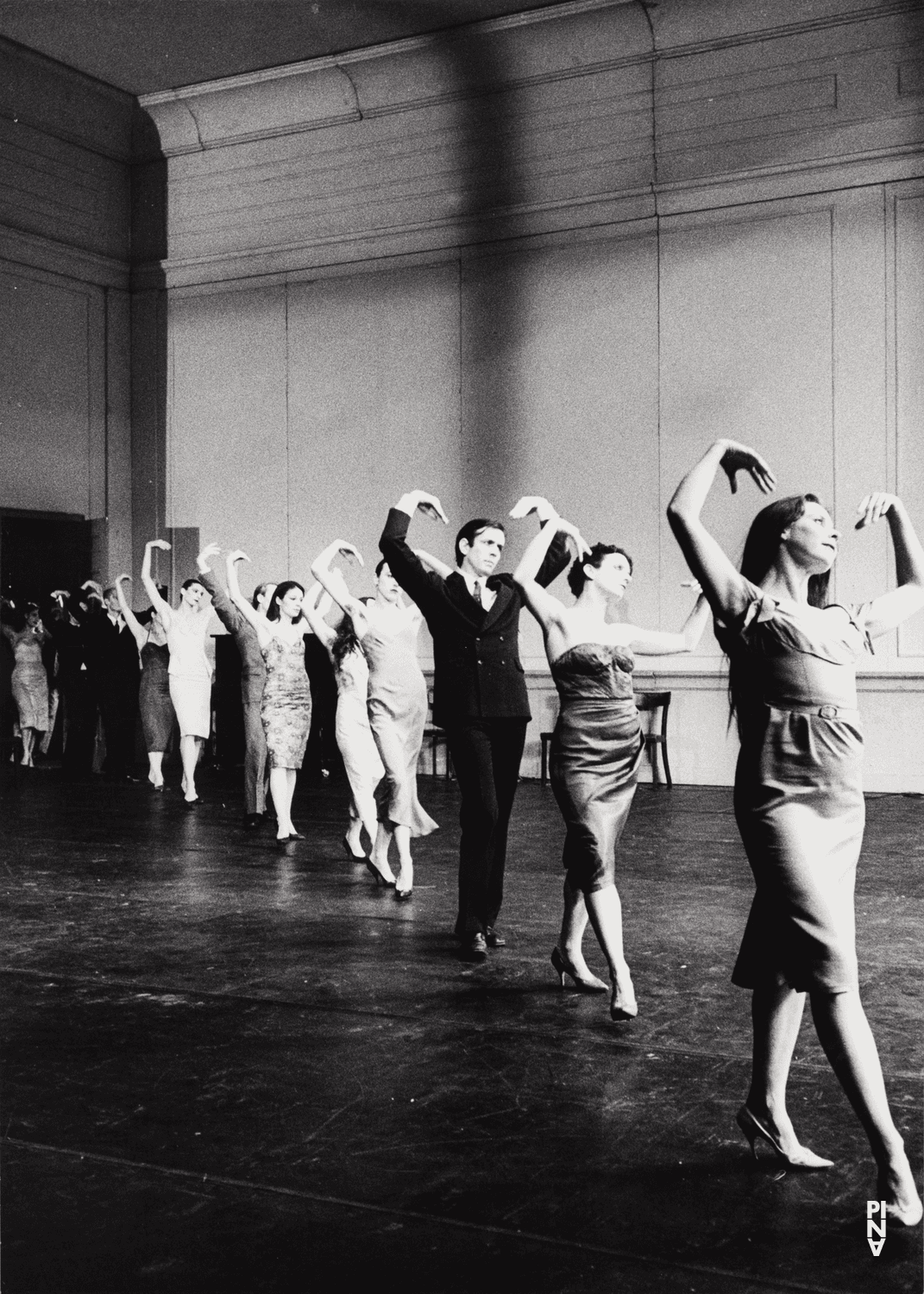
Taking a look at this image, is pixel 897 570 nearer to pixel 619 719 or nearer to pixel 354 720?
pixel 619 719

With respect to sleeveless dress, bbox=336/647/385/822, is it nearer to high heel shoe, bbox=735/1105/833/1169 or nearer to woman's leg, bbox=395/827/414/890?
woman's leg, bbox=395/827/414/890

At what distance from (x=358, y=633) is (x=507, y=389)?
6.35m

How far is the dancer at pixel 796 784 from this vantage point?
2.76 meters

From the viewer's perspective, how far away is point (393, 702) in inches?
252

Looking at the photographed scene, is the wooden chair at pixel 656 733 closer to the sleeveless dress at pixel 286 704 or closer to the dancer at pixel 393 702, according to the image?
the sleeveless dress at pixel 286 704

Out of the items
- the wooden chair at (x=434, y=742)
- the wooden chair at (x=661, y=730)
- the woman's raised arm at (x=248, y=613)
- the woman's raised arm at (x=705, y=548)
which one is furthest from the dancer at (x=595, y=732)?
the wooden chair at (x=434, y=742)

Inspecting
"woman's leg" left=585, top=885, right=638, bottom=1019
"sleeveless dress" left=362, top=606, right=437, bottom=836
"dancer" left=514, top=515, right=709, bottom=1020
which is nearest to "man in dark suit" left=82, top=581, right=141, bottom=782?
"sleeveless dress" left=362, top=606, right=437, bottom=836

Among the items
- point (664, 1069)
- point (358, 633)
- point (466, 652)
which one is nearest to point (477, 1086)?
point (664, 1069)

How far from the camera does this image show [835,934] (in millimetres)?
2791

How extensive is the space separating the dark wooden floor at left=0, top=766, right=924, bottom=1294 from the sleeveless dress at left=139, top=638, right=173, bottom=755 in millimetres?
4963

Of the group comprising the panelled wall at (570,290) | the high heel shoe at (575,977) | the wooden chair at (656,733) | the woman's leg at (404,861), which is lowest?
the high heel shoe at (575,977)

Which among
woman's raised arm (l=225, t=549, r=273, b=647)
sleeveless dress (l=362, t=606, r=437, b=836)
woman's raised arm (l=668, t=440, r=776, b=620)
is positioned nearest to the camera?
woman's raised arm (l=668, t=440, r=776, b=620)

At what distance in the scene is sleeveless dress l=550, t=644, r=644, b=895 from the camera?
167 inches

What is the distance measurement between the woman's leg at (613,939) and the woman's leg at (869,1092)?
148 centimetres
